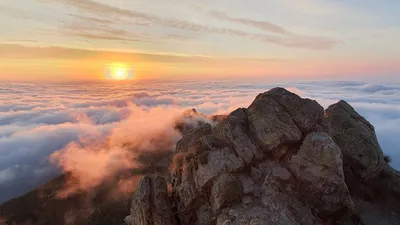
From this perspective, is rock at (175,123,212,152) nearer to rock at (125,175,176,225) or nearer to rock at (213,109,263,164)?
rock at (213,109,263,164)

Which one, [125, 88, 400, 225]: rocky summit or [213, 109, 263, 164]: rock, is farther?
[213, 109, 263, 164]: rock

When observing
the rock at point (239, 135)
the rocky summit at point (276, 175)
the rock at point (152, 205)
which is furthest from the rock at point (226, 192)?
the rock at point (152, 205)

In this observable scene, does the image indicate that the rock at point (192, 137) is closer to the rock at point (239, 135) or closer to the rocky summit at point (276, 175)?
the rocky summit at point (276, 175)

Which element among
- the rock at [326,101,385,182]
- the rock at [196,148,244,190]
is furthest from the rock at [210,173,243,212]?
the rock at [326,101,385,182]

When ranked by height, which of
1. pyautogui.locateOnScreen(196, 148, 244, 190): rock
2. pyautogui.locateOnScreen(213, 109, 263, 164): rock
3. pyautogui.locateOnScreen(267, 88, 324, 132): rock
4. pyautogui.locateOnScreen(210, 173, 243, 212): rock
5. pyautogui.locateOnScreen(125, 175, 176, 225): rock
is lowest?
pyautogui.locateOnScreen(125, 175, 176, 225): rock

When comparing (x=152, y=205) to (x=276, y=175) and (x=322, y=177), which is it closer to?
(x=276, y=175)

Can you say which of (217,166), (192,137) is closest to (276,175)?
(217,166)

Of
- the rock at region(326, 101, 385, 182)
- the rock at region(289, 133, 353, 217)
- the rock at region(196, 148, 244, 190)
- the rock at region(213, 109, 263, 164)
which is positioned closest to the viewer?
the rock at region(289, 133, 353, 217)
